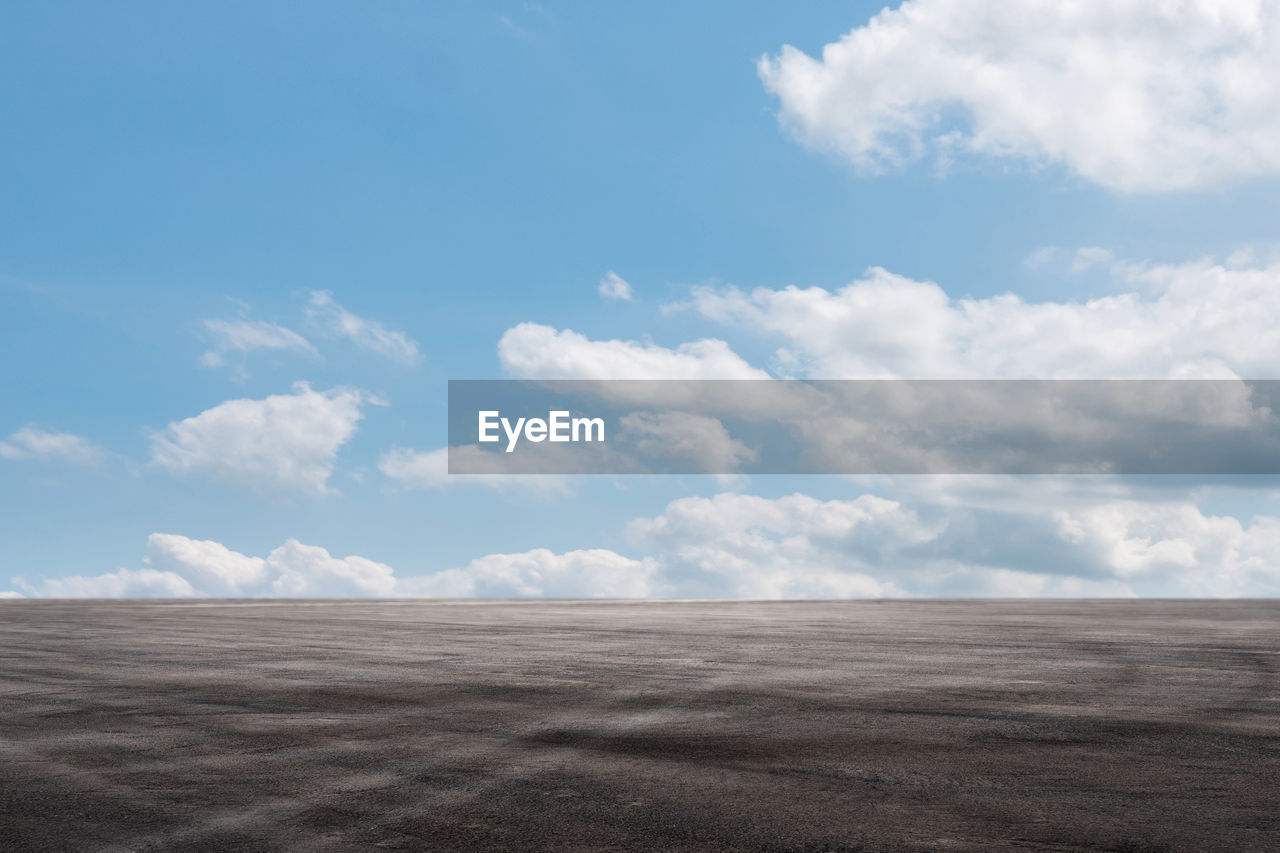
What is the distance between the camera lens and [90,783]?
6.59 meters

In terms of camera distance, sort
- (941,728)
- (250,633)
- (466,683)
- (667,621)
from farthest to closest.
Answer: (667,621) → (250,633) → (466,683) → (941,728)

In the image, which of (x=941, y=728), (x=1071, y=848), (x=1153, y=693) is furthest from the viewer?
(x=1153, y=693)

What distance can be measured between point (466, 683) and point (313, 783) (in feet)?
16.7

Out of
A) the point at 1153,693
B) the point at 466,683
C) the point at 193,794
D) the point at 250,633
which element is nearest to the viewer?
the point at 193,794

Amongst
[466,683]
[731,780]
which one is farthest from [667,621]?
[731,780]

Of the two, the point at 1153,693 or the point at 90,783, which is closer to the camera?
the point at 90,783

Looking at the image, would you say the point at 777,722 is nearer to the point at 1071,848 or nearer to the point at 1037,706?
the point at 1037,706

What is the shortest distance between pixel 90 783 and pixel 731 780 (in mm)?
4317

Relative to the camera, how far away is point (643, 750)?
749 cm

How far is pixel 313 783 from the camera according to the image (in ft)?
21.3

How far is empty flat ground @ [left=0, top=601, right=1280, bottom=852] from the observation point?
5398 mm

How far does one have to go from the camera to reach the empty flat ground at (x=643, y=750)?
540 centimetres

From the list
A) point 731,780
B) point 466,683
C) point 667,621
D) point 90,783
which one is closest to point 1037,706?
point 731,780

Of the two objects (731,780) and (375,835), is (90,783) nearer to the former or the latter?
(375,835)
